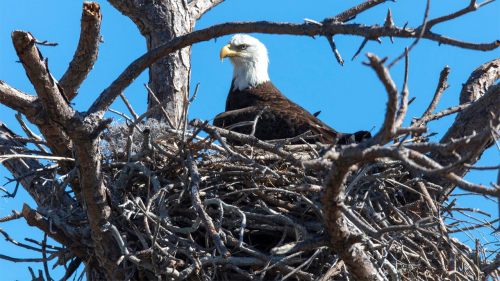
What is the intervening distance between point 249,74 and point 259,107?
3.85 feet

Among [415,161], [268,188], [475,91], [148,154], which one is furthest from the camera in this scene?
[475,91]

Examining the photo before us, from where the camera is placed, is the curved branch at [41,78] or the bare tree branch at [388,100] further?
the curved branch at [41,78]

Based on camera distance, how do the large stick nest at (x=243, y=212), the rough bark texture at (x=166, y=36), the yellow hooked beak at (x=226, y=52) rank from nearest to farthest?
1. the large stick nest at (x=243, y=212)
2. the rough bark texture at (x=166, y=36)
3. the yellow hooked beak at (x=226, y=52)

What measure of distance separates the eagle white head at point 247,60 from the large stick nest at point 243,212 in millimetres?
2505

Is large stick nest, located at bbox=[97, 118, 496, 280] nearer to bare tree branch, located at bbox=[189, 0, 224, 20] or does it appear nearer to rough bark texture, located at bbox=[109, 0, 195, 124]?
rough bark texture, located at bbox=[109, 0, 195, 124]

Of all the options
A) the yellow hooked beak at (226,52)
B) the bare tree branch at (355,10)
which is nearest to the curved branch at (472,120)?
the bare tree branch at (355,10)

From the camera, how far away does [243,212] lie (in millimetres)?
4707

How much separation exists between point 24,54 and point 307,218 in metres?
2.08

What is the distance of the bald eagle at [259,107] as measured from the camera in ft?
21.2

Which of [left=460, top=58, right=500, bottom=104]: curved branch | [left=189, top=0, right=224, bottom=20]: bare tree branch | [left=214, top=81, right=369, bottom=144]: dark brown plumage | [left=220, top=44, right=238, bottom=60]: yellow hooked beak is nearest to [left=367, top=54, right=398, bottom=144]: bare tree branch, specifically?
[left=214, top=81, right=369, bottom=144]: dark brown plumage

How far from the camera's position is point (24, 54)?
12.7 ft

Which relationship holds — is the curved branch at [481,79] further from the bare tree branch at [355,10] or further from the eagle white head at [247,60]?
the bare tree branch at [355,10]

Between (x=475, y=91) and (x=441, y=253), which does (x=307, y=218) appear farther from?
(x=475, y=91)

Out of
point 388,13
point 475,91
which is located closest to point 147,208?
point 388,13
